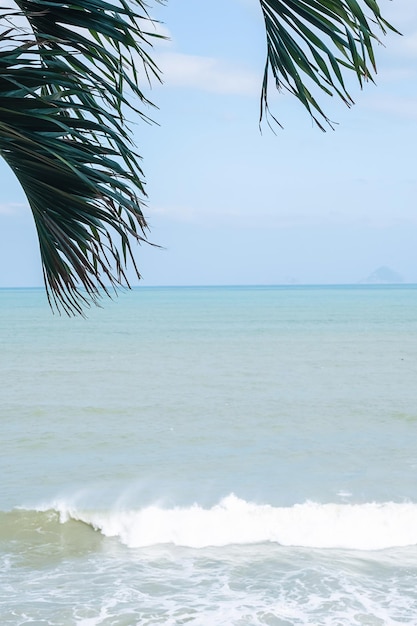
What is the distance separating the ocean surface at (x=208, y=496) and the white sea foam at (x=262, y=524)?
0.07ft

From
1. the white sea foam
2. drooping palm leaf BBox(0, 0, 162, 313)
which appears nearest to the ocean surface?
the white sea foam

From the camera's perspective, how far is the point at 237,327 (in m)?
40.1

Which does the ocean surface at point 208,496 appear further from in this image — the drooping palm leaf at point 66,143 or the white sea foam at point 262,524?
the drooping palm leaf at point 66,143

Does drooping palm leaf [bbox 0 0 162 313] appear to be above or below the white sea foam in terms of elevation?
above

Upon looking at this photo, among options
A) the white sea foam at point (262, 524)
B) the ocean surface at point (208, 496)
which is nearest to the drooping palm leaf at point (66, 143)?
the ocean surface at point (208, 496)

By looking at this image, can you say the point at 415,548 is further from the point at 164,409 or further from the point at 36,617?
the point at 164,409

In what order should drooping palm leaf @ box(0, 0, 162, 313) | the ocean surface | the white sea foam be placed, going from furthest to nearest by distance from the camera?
the white sea foam < the ocean surface < drooping palm leaf @ box(0, 0, 162, 313)

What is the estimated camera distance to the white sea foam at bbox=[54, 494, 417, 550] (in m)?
8.43

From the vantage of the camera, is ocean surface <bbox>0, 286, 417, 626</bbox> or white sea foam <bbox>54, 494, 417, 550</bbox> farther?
white sea foam <bbox>54, 494, 417, 550</bbox>

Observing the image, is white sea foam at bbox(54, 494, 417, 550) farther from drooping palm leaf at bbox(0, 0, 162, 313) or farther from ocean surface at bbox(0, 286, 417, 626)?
drooping palm leaf at bbox(0, 0, 162, 313)

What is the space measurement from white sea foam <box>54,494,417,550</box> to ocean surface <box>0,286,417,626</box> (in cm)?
2

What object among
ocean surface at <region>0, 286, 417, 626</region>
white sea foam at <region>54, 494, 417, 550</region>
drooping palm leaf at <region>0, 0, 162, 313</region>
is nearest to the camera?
drooping palm leaf at <region>0, 0, 162, 313</region>

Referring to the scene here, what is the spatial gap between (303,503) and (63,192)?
848 centimetres

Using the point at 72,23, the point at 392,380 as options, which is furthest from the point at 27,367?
the point at 72,23
